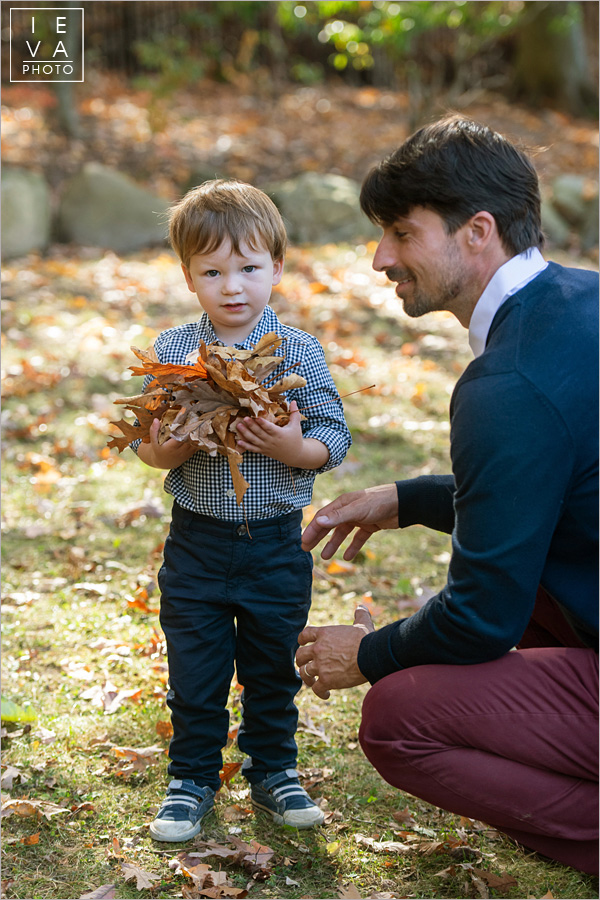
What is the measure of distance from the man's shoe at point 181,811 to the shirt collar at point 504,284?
59.2 inches

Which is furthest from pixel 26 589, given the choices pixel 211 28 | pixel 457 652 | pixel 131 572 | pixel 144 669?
pixel 211 28

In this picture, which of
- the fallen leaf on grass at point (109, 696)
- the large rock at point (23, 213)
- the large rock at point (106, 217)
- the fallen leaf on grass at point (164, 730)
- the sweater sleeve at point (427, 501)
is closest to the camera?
the sweater sleeve at point (427, 501)

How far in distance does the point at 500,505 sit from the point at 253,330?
96 centimetres

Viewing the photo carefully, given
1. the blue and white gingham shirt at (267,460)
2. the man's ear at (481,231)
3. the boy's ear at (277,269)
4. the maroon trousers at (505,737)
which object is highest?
the man's ear at (481,231)

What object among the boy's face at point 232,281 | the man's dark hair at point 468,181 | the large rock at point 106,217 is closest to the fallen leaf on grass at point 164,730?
the boy's face at point 232,281

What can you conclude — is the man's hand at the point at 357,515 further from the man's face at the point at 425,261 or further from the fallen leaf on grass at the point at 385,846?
the fallen leaf on grass at the point at 385,846

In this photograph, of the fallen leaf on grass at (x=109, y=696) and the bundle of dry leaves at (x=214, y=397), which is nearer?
the bundle of dry leaves at (x=214, y=397)

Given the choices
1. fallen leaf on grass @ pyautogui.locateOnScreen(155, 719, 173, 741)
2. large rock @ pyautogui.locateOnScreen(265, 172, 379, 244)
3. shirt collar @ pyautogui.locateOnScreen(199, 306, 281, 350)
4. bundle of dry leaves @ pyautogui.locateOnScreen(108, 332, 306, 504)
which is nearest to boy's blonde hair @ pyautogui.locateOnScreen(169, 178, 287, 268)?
shirt collar @ pyautogui.locateOnScreen(199, 306, 281, 350)

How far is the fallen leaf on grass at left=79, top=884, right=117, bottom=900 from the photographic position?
2.34 m

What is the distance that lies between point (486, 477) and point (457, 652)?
46 cm

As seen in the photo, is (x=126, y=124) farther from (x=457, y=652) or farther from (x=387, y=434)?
(x=457, y=652)

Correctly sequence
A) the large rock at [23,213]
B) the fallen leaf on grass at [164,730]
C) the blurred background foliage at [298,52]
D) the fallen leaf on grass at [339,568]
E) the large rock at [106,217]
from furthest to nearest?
the blurred background foliage at [298,52]
the large rock at [106,217]
the large rock at [23,213]
the fallen leaf on grass at [339,568]
the fallen leaf on grass at [164,730]

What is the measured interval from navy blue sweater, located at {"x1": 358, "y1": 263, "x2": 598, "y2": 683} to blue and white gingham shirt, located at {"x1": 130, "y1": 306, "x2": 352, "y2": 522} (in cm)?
46

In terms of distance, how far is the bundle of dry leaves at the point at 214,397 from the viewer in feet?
7.98
